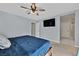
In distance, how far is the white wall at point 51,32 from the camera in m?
1.65

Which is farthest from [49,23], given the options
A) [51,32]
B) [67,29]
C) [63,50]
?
[63,50]

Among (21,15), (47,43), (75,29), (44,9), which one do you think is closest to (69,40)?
(75,29)

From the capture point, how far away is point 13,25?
163 centimetres

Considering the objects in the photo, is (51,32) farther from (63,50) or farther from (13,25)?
(13,25)

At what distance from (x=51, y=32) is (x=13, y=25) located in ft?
1.47

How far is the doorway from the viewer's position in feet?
5.26

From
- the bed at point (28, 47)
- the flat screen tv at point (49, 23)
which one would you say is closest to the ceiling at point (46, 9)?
the flat screen tv at point (49, 23)

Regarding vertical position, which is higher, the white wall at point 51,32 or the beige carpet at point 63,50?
the white wall at point 51,32

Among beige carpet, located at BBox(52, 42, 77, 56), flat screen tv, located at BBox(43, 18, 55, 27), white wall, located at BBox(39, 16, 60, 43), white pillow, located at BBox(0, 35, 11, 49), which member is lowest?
beige carpet, located at BBox(52, 42, 77, 56)

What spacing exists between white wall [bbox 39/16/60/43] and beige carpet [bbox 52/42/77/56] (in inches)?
2.7

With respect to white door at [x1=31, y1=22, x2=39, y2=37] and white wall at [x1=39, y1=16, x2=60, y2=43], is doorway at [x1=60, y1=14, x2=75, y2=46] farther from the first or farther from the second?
white door at [x1=31, y1=22, x2=39, y2=37]

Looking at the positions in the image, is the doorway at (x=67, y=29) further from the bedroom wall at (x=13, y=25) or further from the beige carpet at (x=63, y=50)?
the bedroom wall at (x=13, y=25)

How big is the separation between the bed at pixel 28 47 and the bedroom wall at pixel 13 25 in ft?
0.20

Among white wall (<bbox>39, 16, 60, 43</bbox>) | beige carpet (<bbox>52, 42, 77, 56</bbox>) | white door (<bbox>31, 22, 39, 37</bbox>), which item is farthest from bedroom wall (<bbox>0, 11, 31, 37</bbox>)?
beige carpet (<bbox>52, 42, 77, 56</bbox>)
